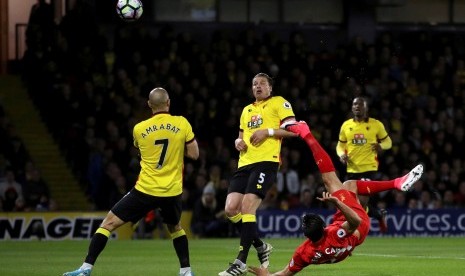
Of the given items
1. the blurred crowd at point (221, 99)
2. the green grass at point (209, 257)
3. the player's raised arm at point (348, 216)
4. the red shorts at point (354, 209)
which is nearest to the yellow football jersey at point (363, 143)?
the green grass at point (209, 257)

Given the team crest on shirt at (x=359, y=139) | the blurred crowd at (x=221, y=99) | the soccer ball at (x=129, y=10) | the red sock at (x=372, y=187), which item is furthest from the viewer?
the blurred crowd at (x=221, y=99)

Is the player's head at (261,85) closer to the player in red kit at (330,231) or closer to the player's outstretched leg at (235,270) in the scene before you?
the player in red kit at (330,231)

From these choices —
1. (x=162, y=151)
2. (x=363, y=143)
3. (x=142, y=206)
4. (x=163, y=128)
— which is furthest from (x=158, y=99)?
(x=363, y=143)

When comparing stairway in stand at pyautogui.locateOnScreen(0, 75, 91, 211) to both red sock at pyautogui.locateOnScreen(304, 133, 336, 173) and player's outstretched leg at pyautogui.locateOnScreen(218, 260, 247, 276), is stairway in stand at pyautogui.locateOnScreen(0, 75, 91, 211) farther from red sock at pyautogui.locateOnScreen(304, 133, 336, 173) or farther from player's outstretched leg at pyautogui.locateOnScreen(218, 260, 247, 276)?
red sock at pyautogui.locateOnScreen(304, 133, 336, 173)

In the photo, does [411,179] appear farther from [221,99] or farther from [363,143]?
[221,99]

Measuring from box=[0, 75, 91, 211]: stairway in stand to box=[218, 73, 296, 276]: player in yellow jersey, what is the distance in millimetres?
11926

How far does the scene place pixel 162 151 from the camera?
40.9 ft

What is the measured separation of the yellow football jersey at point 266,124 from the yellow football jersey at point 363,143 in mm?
6361

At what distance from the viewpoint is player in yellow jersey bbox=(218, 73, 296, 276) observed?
13523 millimetres

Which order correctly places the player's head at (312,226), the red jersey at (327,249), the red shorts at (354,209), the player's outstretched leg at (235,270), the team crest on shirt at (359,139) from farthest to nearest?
the team crest on shirt at (359,139)
the player's outstretched leg at (235,270)
the red shorts at (354,209)
the red jersey at (327,249)
the player's head at (312,226)

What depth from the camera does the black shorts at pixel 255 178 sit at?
13.6m

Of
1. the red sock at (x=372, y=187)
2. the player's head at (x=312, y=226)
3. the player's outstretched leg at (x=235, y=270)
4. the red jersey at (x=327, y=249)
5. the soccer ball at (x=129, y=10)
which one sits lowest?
the player's outstretched leg at (x=235, y=270)

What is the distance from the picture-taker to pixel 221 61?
28.1m

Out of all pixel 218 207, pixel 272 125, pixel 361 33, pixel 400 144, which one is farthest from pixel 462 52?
pixel 272 125
